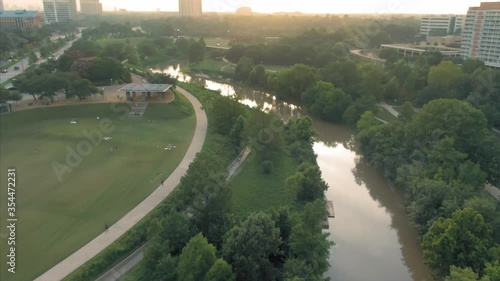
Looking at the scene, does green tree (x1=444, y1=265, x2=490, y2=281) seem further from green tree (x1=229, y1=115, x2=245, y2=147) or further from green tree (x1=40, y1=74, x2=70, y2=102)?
green tree (x1=40, y1=74, x2=70, y2=102)

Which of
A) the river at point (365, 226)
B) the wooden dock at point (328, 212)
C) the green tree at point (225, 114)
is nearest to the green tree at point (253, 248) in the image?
the river at point (365, 226)

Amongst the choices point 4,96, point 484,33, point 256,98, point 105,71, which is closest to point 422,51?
point 484,33

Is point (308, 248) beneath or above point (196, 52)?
beneath

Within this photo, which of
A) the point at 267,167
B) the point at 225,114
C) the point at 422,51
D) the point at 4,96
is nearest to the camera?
the point at 267,167

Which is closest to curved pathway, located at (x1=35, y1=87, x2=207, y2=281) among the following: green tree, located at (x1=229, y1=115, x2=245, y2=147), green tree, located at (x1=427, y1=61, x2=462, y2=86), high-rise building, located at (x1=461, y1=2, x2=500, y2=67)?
green tree, located at (x1=229, y1=115, x2=245, y2=147)

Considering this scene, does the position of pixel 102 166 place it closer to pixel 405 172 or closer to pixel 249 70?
pixel 405 172

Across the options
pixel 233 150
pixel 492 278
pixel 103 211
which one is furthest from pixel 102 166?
pixel 492 278

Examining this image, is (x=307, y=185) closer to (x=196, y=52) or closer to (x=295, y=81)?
(x=295, y=81)
